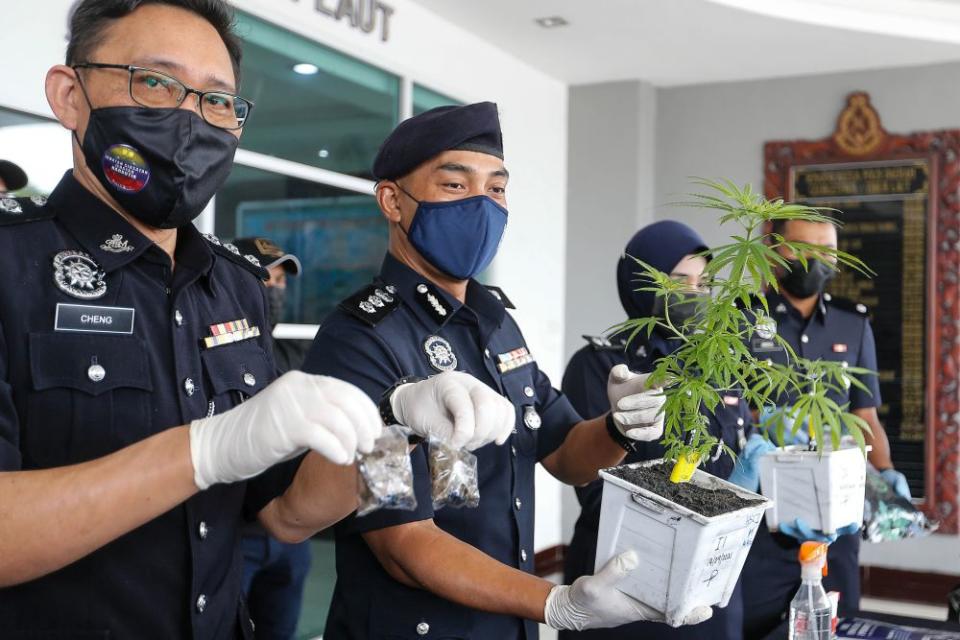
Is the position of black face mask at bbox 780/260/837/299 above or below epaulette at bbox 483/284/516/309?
above

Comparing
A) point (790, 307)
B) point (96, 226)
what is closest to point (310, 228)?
point (790, 307)

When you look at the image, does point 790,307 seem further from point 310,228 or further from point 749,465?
point 310,228

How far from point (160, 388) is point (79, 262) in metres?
0.20

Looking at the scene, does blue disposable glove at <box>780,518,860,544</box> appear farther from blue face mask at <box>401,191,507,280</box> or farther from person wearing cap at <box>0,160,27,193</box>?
person wearing cap at <box>0,160,27,193</box>

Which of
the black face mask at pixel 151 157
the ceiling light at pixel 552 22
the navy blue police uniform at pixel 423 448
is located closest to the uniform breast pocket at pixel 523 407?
the navy blue police uniform at pixel 423 448

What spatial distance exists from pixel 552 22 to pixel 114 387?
4.31 meters

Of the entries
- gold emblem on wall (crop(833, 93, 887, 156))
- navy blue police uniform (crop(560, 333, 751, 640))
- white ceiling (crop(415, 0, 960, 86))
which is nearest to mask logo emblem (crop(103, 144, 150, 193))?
navy blue police uniform (crop(560, 333, 751, 640))

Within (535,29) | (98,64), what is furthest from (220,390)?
(535,29)

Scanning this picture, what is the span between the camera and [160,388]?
122cm

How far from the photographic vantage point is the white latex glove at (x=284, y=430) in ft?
3.16

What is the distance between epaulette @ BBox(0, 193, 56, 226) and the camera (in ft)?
3.77

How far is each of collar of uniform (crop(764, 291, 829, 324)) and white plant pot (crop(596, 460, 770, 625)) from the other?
2.27 metres

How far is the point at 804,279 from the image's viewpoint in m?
3.49

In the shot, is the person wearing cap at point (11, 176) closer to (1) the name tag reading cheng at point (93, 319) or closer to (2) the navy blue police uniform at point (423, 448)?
(2) the navy blue police uniform at point (423, 448)
